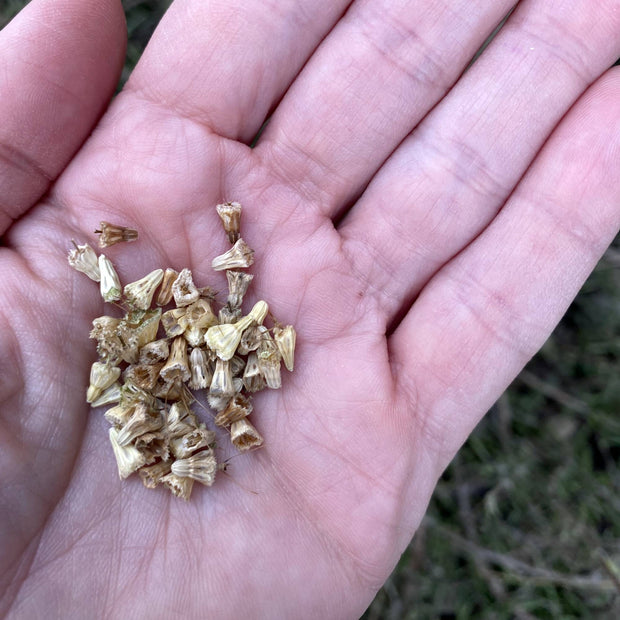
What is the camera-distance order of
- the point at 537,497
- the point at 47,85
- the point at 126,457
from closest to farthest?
the point at 126,457, the point at 47,85, the point at 537,497

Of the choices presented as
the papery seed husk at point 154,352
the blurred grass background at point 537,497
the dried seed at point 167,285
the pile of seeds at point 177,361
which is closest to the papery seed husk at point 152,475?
the pile of seeds at point 177,361

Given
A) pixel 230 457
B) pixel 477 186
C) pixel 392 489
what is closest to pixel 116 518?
pixel 230 457

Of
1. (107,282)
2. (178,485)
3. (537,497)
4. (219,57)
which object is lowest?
(537,497)

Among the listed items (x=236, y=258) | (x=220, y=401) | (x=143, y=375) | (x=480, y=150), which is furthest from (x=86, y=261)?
(x=480, y=150)

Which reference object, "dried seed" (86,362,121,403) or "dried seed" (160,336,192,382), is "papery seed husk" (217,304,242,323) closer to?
"dried seed" (160,336,192,382)

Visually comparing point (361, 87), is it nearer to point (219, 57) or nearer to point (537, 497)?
point (219, 57)

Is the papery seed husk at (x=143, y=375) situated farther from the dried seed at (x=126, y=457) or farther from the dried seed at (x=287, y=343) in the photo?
the dried seed at (x=287, y=343)
